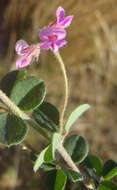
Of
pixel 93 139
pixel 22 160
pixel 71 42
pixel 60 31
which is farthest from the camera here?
pixel 71 42

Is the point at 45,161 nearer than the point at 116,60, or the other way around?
the point at 45,161

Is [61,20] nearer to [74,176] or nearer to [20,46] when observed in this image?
[20,46]

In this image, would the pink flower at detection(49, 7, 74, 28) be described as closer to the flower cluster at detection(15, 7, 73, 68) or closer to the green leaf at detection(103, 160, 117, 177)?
the flower cluster at detection(15, 7, 73, 68)

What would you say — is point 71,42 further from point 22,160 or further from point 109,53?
point 22,160

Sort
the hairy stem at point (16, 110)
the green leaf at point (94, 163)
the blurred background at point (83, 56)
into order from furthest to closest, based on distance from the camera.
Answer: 1. the blurred background at point (83, 56)
2. the green leaf at point (94, 163)
3. the hairy stem at point (16, 110)

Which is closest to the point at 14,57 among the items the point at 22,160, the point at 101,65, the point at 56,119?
the point at 101,65

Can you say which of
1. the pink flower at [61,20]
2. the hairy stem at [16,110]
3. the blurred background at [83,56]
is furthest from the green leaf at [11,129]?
the blurred background at [83,56]

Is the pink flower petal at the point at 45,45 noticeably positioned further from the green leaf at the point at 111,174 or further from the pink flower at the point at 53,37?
the green leaf at the point at 111,174
